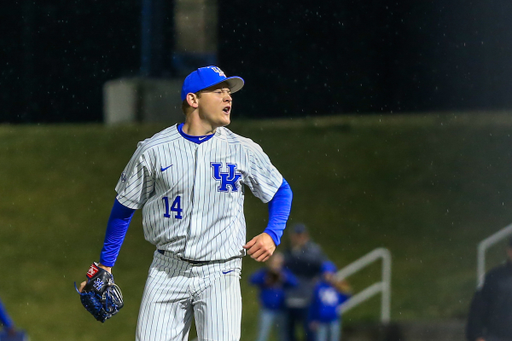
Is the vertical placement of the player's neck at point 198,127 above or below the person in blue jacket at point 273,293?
above

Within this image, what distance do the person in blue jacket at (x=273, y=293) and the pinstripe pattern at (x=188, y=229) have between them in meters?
3.90

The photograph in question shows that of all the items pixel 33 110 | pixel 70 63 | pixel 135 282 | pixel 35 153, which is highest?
pixel 70 63

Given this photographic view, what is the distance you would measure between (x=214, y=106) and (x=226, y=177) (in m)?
0.31

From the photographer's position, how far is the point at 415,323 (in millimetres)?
7934

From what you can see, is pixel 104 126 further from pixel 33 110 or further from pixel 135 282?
pixel 135 282

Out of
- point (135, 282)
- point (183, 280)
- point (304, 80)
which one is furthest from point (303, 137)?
point (183, 280)

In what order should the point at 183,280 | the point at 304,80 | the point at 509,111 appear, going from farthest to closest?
the point at 509,111 < the point at 304,80 < the point at 183,280

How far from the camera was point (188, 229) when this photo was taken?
10.2 ft

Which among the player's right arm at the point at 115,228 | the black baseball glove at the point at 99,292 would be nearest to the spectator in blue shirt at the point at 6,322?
the black baseball glove at the point at 99,292

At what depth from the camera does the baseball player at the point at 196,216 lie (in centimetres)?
311

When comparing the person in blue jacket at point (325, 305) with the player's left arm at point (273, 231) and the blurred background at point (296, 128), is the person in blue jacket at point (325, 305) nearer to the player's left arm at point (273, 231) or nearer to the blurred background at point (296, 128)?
the blurred background at point (296, 128)

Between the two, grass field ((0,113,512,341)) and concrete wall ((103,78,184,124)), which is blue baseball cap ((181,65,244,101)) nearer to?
concrete wall ((103,78,184,124))

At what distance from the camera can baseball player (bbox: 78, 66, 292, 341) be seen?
3105 millimetres

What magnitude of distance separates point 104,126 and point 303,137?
307 centimetres
